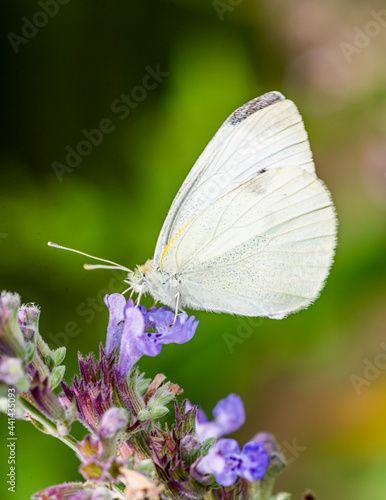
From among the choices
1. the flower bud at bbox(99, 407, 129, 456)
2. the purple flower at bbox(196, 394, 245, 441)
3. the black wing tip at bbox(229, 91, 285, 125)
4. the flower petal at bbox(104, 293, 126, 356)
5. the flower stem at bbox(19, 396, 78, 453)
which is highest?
the black wing tip at bbox(229, 91, 285, 125)

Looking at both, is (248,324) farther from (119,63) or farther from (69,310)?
(119,63)

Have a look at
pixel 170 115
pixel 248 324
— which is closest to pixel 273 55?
pixel 170 115

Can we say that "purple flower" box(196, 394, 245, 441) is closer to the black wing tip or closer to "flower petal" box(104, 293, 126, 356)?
"flower petal" box(104, 293, 126, 356)

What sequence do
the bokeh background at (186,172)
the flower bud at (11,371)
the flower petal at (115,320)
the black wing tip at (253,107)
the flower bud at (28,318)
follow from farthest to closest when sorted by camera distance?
the bokeh background at (186,172) < the black wing tip at (253,107) < the flower petal at (115,320) < the flower bud at (28,318) < the flower bud at (11,371)

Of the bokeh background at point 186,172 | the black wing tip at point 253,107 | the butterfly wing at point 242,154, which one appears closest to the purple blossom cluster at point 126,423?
the butterfly wing at point 242,154

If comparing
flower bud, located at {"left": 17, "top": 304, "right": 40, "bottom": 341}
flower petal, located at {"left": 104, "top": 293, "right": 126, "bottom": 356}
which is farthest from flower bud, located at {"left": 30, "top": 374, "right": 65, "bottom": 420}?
flower petal, located at {"left": 104, "top": 293, "right": 126, "bottom": 356}

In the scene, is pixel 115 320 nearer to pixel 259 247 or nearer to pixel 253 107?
pixel 259 247

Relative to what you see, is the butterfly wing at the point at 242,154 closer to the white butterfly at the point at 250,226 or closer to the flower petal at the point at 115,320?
the white butterfly at the point at 250,226
